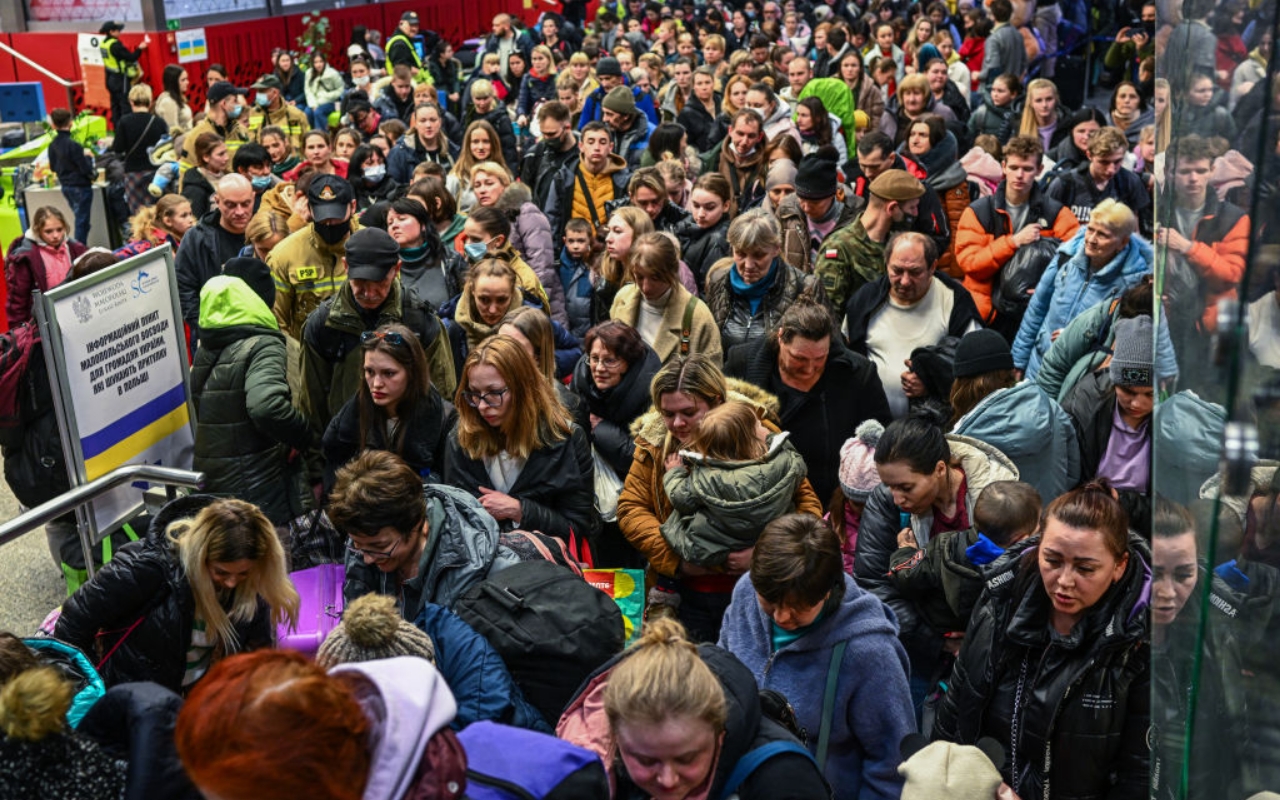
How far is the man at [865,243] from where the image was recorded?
6.67 m

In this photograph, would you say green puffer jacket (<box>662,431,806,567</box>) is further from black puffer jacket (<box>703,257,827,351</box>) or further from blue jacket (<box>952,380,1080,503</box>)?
black puffer jacket (<box>703,257,827,351</box>)

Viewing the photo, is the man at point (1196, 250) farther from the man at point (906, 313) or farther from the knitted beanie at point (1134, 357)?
the man at point (906, 313)

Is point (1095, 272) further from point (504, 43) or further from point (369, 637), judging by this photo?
point (504, 43)

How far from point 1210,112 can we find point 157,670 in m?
3.33

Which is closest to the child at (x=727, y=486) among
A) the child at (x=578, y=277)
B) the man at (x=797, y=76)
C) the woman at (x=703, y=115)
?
the child at (x=578, y=277)

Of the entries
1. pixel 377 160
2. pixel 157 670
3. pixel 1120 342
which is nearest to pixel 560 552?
pixel 157 670

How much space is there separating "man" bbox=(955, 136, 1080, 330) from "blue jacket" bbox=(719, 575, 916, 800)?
3.91 metres

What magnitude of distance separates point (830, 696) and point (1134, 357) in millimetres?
2091

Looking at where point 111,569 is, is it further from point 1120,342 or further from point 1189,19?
point 1120,342

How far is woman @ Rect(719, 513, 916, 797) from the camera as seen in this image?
3.23 m

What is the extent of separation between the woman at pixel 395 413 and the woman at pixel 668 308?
1.32 m

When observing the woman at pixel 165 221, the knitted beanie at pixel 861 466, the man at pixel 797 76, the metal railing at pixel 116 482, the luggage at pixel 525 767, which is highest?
the man at pixel 797 76

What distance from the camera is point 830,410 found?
5.27 m

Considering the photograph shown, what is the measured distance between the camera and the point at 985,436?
4645mm
